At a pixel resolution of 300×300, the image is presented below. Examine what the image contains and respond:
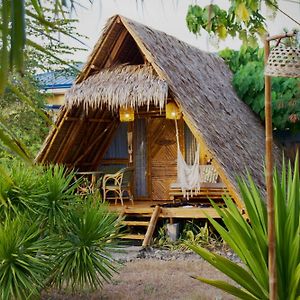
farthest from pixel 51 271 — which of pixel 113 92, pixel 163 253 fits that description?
pixel 113 92

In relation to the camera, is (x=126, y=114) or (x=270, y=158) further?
(x=126, y=114)

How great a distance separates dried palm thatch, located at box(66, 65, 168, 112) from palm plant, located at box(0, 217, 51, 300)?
4.11 metres

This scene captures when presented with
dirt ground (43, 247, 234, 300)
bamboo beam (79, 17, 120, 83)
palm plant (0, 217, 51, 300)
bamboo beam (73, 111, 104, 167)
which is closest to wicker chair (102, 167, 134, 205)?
bamboo beam (73, 111, 104, 167)

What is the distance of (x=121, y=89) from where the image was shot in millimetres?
9148

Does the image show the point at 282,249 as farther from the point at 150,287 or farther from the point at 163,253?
the point at 163,253

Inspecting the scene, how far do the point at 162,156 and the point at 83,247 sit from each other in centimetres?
641

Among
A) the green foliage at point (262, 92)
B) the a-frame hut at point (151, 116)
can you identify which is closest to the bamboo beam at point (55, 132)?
the a-frame hut at point (151, 116)

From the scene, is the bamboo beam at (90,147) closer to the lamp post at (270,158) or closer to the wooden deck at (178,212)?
the wooden deck at (178,212)

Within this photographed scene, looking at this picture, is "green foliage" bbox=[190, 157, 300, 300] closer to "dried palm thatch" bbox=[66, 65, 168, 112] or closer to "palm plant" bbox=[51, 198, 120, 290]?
"palm plant" bbox=[51, 198, 120, 290]

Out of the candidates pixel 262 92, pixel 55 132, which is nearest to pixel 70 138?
pixel 55 132

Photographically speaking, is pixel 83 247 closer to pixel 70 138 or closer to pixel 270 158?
pixel 270 158

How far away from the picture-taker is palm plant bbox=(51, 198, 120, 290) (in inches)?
204

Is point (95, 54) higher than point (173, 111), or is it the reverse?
point (95, 54)

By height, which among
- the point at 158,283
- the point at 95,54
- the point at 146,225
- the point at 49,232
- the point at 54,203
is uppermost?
the point at 95,54
